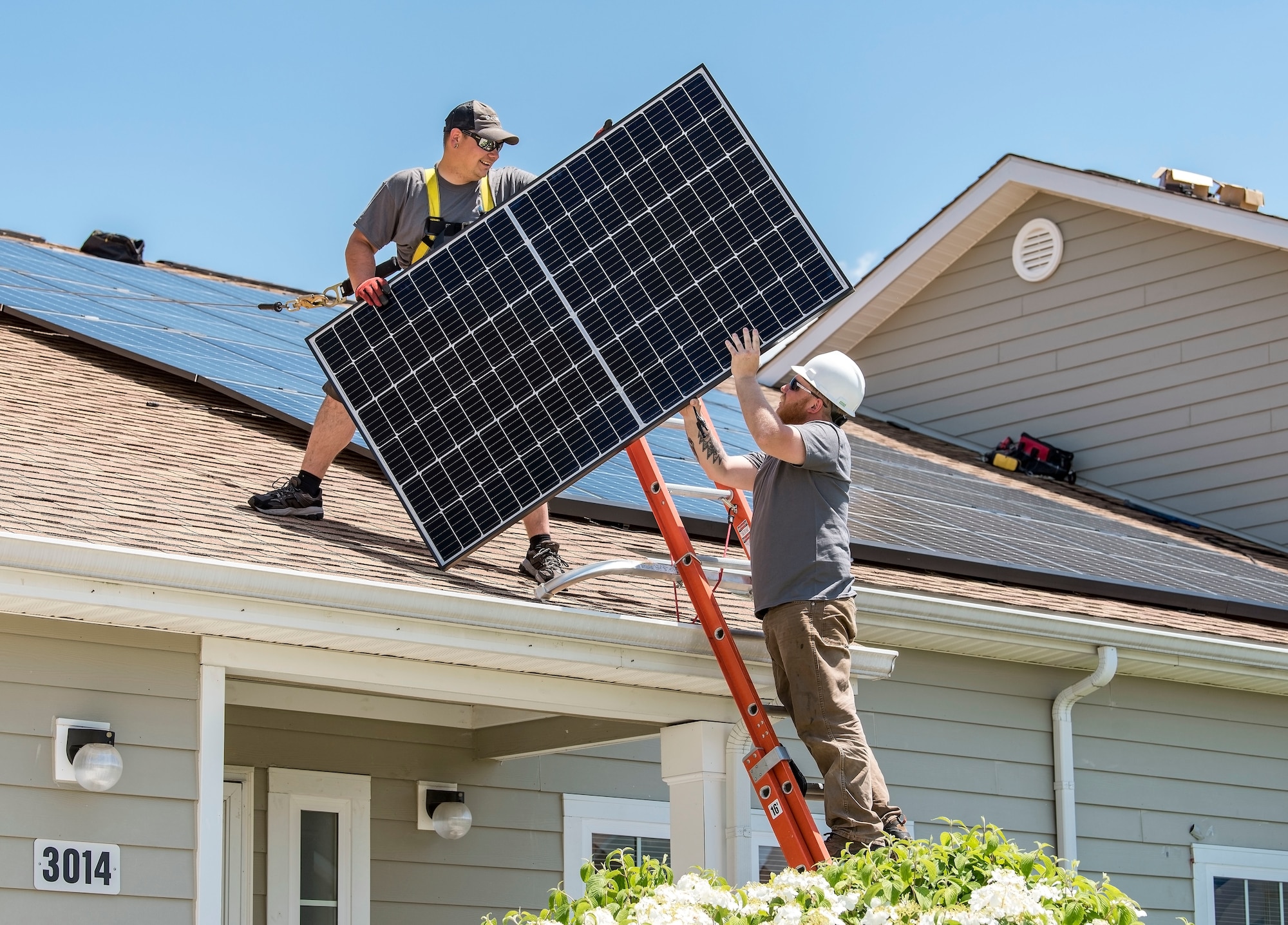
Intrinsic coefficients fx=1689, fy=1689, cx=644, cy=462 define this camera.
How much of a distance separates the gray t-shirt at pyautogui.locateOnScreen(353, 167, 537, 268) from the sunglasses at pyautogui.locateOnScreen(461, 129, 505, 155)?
0.68 feet

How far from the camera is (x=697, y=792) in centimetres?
710

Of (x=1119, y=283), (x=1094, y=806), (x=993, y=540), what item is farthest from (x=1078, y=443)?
(x=1094, y=806)

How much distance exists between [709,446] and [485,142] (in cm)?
171

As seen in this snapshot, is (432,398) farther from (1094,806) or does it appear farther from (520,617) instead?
(1094,806)

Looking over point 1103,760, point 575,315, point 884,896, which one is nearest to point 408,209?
point 575,315

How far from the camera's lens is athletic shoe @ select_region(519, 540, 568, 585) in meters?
6.95

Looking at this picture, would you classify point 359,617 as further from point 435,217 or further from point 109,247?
point 109,247

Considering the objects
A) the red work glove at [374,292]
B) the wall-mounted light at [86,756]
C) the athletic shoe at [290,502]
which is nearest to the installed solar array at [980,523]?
the athletic shoe at [290,502]

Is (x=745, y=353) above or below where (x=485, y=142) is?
below

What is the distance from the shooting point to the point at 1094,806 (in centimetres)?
965

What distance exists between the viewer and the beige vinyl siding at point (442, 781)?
27.0ft

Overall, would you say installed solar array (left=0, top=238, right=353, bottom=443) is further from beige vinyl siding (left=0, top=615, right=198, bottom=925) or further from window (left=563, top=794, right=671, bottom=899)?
beige vinyl siding (left=0, top=615, right=198, bottom=925)

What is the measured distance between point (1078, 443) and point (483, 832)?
308 inches

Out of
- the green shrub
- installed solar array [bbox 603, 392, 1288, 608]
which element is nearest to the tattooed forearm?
the green shrub
